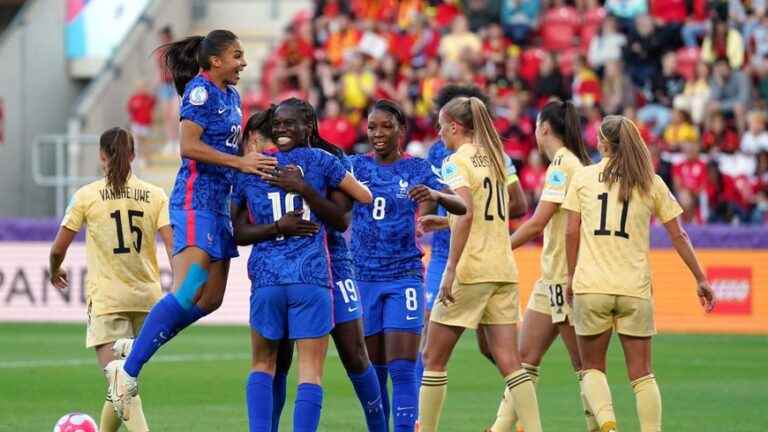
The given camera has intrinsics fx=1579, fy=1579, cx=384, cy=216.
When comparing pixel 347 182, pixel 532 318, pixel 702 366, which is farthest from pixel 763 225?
pixel 347 182

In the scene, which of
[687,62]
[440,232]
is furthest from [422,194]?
[687,62]

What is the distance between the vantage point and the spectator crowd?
24469 millimetres

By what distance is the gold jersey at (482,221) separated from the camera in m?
Answer: 10.2

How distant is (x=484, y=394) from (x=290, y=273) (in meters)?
5.89

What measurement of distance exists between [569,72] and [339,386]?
1325 centimetres

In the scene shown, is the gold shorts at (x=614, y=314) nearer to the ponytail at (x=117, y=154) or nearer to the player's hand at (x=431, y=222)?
the player's hand at (x=431, y=222)

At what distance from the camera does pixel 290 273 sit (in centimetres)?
896

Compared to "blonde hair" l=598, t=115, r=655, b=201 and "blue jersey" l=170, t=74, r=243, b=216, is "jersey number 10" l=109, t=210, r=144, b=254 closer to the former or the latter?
"blue jersey" l=170, t=74, r=243, b=216

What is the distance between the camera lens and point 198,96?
31.4 feet

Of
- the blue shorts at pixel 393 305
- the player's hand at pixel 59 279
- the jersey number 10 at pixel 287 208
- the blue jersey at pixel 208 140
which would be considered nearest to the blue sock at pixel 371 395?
the blue shorts at pixel 393 305

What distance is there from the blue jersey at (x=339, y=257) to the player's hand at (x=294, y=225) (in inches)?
17.3

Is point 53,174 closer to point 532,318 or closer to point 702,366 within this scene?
point 702,366

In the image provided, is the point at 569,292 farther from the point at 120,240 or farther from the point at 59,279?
the point at 59,279

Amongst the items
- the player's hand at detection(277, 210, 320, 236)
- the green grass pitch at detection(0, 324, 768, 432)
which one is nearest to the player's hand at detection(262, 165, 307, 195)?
the player's hand at detection(277, 210, 320, 236)
